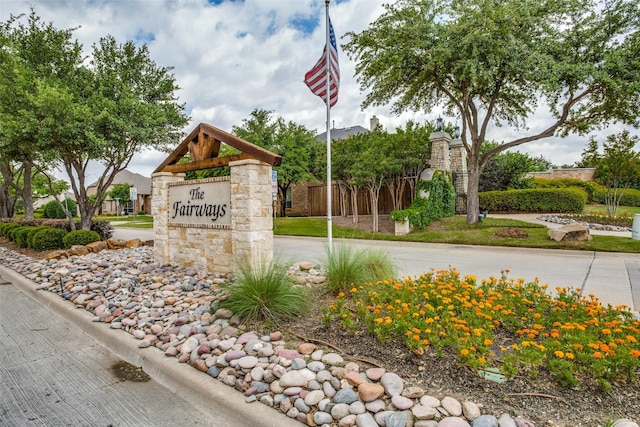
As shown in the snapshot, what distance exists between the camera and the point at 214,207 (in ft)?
20.1

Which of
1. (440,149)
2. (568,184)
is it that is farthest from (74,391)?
(568,184)

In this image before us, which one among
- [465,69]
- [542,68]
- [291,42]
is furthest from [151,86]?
[542,68]

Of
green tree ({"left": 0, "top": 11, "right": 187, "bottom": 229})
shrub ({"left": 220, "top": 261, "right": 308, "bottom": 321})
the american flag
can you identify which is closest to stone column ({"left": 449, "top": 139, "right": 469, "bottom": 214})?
the american flag

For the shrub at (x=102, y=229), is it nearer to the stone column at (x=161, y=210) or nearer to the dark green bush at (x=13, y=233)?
the dark green bush at (x=13, y=233)

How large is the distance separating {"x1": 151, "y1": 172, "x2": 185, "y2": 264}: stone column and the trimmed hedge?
17.3 meters

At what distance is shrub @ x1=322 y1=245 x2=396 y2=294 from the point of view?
14.6 ft

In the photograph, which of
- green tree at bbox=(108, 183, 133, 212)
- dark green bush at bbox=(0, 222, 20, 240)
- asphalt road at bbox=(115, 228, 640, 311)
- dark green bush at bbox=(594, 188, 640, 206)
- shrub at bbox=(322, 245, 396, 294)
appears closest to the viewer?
shrub at bbox=(322, 245, 396, 294)

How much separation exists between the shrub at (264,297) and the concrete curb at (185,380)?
817 mm

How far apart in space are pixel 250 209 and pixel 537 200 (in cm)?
1763

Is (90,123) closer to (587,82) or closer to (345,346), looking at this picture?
(345,346)

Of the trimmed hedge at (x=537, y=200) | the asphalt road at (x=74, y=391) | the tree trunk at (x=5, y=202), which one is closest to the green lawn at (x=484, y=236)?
the asphalt road at (x=74, y=391)

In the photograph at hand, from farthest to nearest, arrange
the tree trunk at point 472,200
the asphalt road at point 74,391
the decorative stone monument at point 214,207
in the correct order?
the tree trunk at point 472,200
the decorative stone monument at point 214,207
the asphalt road at point 74,391

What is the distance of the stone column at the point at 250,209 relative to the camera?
5469 millimetres

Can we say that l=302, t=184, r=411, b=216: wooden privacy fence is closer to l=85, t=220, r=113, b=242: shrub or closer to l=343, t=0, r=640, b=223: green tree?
l=343, t=0, r=640, b=223: green tree
